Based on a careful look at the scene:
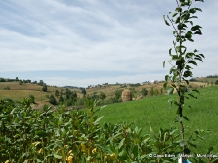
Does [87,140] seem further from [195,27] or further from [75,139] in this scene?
[195,27]

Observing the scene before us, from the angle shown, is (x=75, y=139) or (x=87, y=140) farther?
(x=75, y=139)

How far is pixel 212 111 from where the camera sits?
12.1 meters

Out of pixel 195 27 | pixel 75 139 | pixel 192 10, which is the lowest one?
pixel 75 139

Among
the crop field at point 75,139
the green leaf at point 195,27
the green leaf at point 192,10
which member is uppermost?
the green leaf at point 192,10

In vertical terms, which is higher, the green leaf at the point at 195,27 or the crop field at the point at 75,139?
the green leaf at the point at 195,27

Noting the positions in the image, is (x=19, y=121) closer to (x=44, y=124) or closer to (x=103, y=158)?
(x=44, y=124)

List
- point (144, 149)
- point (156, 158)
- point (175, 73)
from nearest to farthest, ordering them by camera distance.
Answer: point (156, 158) → point (144, 149) → point (175, 73)

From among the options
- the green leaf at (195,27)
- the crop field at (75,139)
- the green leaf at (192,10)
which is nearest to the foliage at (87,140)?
the crop field at (75,139)

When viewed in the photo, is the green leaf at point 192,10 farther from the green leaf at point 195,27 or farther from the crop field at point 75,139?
the crop field at point 75,139

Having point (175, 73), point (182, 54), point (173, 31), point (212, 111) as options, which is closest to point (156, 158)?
point (175, 73)

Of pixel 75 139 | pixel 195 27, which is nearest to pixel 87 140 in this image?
pixel 75 139

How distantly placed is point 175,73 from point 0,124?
202 cm

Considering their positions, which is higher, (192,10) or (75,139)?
(192,10)

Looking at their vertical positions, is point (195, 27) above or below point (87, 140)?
above
